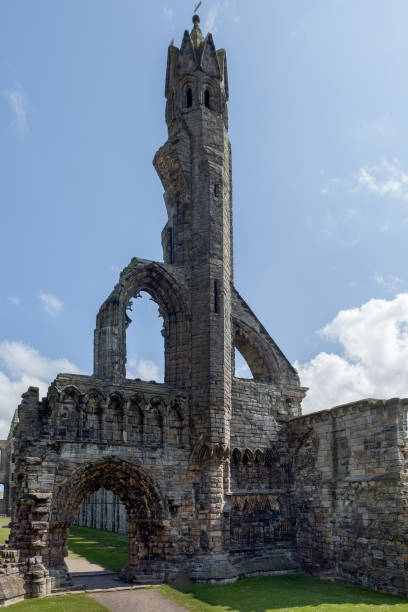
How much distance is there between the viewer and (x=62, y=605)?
48.5ft

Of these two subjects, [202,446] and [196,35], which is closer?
[202,446]

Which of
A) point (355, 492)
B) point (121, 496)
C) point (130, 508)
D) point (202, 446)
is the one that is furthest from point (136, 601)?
point (355, 492)

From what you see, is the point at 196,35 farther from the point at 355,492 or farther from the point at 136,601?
the point at 136,601

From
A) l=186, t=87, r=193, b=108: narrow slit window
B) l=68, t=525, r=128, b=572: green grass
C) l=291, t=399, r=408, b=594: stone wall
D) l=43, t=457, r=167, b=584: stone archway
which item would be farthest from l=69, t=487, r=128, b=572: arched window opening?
l=186, t=87, r=193, b=108: narrow slit window

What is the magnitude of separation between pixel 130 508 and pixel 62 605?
4.86 metres

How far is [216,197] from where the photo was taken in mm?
21906

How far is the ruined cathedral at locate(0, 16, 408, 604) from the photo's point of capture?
16.8 metres

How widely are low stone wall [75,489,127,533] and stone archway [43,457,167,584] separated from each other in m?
14.6

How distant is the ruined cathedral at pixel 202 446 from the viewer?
16.8m

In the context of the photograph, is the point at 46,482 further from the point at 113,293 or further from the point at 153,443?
the point at 113,293

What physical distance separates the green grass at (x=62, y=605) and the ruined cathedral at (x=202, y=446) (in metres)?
0.50

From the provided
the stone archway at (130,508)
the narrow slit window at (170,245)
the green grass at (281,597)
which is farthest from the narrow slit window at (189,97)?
the green grass at (281,597)

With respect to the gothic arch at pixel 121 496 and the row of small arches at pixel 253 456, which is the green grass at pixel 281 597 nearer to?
the gothic arch at pixel 121 496

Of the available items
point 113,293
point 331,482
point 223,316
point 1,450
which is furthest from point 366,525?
point 1,450
